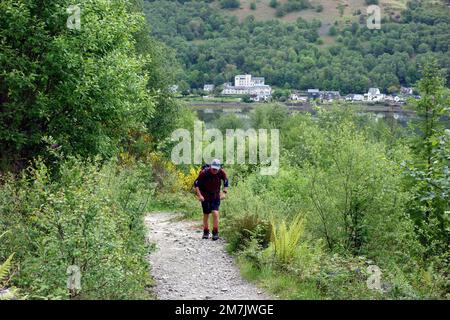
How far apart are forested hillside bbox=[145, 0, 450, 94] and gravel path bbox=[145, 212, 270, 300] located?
8896 centimetres

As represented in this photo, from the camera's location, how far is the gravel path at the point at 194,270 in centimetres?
885

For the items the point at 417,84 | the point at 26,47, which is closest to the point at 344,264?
the point at 417,84

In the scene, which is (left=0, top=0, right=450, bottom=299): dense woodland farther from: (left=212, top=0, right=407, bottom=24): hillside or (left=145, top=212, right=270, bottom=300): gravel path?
(left=212, top=0, right=407, bottom=24): hillside

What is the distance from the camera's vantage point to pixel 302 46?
453ft

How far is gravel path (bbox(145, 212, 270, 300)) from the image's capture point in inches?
348

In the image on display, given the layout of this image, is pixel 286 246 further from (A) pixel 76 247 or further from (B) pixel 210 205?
(A) pixel 76 247

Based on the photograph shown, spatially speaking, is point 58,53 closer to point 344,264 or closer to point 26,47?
point 26,47

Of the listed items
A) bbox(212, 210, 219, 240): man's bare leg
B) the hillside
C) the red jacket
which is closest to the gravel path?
bbox(212, 210, 219, 240): man's bare leg

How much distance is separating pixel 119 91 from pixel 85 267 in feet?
23.2

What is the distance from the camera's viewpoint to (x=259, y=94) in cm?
11606

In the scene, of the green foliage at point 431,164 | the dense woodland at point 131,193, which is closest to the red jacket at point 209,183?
the dense woodland at point 131,193

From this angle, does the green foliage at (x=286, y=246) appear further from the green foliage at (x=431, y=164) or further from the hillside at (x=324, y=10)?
the hillside at (x=324, y=10)

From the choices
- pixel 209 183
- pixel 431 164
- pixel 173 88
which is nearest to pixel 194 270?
pixel 209 183

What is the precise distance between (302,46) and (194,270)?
437ft
